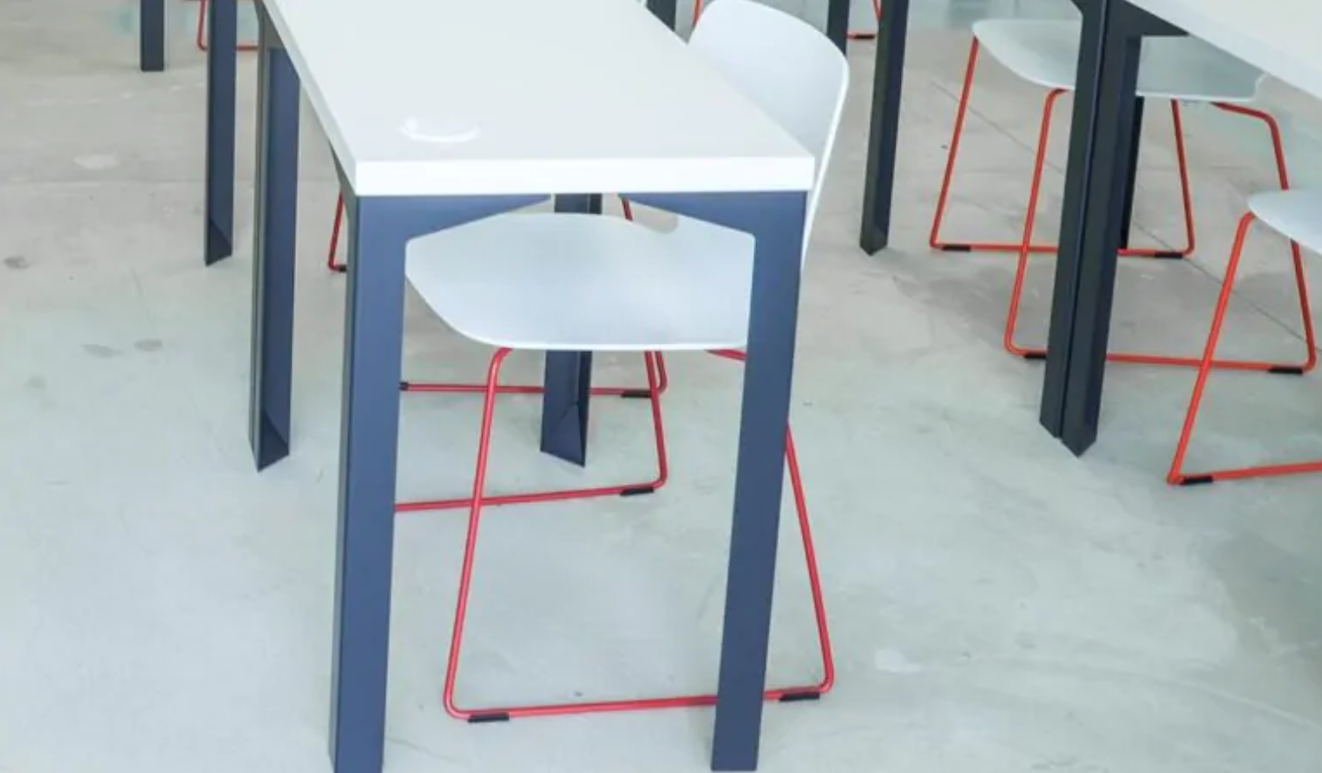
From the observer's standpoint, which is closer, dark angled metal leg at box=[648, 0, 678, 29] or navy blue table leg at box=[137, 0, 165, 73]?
dark angled metal leg at box=[648, 0, 678, 29]

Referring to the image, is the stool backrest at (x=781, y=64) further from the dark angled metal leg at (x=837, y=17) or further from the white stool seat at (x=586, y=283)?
the dark angled metal leg at (x=837, y=17)

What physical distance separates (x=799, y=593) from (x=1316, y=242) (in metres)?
0.95

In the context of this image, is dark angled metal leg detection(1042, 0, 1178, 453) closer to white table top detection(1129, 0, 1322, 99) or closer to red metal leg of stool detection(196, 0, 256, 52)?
white table top detection(1129, 0, 1322, 99)

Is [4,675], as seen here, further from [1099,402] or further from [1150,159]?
[1150,159]

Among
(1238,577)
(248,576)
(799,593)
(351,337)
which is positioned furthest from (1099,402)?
(351,337)

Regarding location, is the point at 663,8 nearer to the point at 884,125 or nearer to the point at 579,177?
the point at 884,125

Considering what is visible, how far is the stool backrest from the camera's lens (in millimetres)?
2689

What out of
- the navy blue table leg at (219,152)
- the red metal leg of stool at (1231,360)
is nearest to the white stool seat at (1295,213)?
the red metal leg of stool at (1231,360)

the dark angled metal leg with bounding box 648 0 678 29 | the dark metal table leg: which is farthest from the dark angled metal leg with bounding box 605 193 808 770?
the dark angled metal leg with bounding box 648 0 678 29

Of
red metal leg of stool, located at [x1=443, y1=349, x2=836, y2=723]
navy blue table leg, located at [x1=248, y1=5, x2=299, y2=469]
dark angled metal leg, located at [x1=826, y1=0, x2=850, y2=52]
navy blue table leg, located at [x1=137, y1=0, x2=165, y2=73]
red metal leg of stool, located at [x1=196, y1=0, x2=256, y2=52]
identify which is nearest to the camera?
red metal leg of stool, located at [x1=443, y1=349, x2=836, y2=723]

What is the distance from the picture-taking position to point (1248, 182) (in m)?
5.30

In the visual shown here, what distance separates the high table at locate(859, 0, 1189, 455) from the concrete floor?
0.31 ft

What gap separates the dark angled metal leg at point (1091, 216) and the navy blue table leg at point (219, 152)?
1.68 meters

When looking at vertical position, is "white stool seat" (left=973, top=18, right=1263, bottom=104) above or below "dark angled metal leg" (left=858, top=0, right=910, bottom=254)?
above
